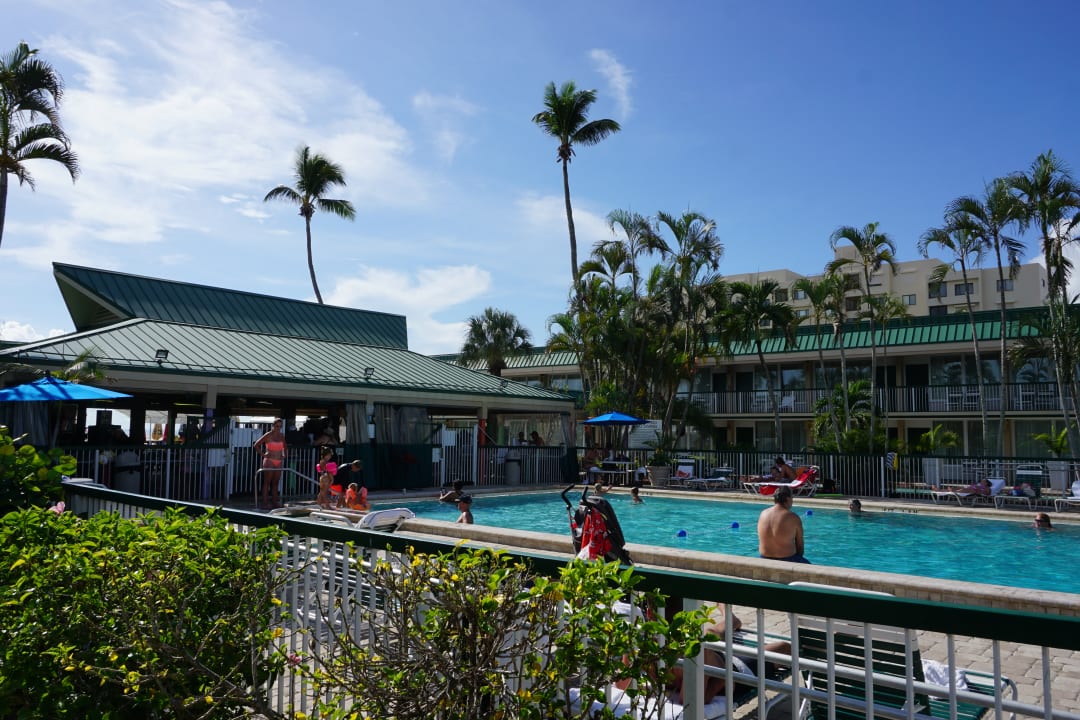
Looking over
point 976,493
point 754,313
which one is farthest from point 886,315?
point 976,493

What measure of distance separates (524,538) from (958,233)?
63.3 feet

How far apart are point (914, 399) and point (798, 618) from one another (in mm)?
28217

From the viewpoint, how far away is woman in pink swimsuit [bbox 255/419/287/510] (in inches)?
617

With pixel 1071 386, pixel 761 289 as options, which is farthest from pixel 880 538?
pixel 761 289

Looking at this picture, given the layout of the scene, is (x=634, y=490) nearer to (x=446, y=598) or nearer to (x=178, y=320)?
(x=178, y=320)

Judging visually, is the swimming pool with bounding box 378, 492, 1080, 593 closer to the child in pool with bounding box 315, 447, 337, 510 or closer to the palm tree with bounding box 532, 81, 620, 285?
the child in pool with bounding box 315, 447, 337, 510

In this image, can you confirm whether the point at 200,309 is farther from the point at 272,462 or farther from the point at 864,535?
the point at 864,535

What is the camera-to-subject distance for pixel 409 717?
2.46m

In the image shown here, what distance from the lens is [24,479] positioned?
693cm

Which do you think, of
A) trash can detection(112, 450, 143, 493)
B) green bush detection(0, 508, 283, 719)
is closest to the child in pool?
trash can detection(112, 450, 143, 493)

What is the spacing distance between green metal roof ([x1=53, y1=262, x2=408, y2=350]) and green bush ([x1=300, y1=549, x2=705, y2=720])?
2099 centimetres

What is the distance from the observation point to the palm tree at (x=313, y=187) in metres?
39.0

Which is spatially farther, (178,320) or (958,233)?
(958,233)

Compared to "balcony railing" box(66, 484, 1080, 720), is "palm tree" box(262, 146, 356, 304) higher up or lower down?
higher up
